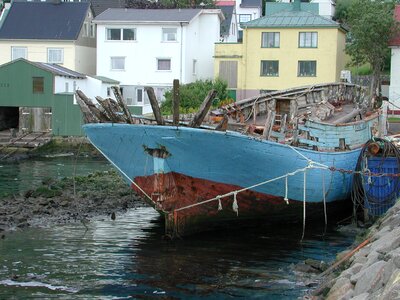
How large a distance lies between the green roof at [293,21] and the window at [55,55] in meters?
13.9

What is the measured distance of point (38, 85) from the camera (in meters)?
48.4

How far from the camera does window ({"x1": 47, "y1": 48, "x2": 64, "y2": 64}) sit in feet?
188

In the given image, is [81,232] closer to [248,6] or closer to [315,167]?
[315,167]

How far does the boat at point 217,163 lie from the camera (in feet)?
56.2

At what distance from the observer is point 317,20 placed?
175 ft

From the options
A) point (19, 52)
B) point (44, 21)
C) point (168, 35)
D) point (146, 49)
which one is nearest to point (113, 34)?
point (146, 49)

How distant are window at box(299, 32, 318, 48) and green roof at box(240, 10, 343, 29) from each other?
564mm

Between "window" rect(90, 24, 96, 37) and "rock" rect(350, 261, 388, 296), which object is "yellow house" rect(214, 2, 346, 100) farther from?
"rock" rect(350, 261, 388, 296)

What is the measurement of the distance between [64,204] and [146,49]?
34662 mm

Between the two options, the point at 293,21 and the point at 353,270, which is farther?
the point at 293,21

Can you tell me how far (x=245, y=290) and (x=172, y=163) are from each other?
472cm

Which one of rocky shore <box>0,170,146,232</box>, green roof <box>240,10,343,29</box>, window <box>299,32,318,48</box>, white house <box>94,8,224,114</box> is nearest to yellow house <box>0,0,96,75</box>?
white house <box>94,8,224,114</box>

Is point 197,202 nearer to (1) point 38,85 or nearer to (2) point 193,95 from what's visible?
(2) point 193,95

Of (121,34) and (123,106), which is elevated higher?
(121,34)
